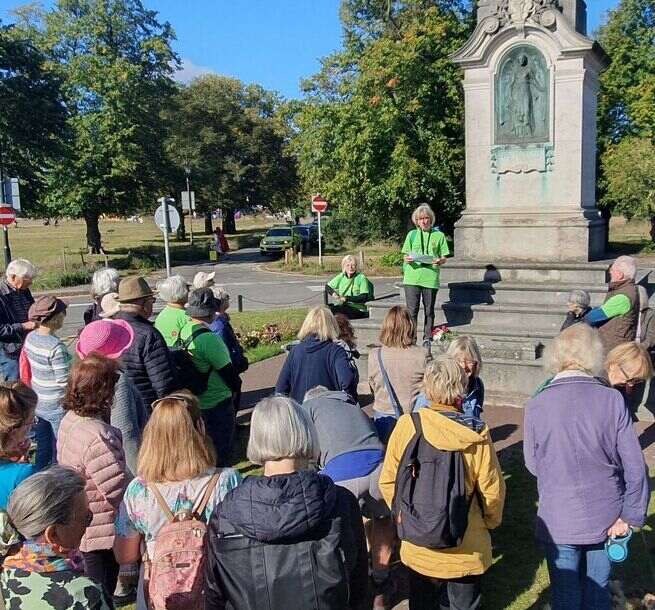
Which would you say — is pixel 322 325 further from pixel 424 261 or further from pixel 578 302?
pixel 424 261

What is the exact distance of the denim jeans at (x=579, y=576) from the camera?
3516 millimetres

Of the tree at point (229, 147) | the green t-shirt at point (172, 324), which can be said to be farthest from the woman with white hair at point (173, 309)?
the tree at point (229, 147)

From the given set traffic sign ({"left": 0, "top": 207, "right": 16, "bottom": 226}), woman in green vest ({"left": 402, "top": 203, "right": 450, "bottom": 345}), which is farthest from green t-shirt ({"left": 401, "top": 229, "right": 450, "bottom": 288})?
traffic sign ({"left": 0, "top": 207, "right": 16, "bottom": 226})

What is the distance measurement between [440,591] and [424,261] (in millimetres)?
5973

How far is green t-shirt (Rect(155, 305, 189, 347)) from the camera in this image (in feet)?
18.5

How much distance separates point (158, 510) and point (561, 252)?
9.34m

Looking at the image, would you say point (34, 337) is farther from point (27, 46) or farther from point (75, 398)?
point (27, 46)

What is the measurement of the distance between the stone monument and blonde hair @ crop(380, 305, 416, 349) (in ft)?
22.2

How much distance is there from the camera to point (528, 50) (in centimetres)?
1109

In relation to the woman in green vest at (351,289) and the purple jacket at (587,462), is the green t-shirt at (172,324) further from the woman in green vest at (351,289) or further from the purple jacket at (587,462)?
the woman in green vest at (351,289)

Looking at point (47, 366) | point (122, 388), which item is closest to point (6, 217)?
point (47, 366)

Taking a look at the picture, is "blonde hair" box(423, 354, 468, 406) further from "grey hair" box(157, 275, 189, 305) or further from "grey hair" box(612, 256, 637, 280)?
"grey hair" box(612, 256, 637, 280)

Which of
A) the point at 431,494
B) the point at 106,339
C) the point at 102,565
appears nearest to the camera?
the point at 431,494

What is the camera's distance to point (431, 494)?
3.27 m
